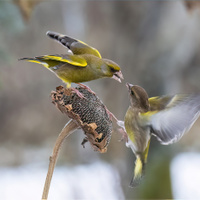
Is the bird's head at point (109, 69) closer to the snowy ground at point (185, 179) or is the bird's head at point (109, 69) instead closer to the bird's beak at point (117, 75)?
the bird's beak at point (117, 75)

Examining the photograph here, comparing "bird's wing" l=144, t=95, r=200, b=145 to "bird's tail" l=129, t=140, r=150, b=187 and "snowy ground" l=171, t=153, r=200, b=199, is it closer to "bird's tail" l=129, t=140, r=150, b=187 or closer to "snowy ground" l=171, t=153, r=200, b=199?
"bird's tail" l=129, t=140, r=150, b=187

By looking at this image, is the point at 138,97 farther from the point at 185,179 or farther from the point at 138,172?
the point at 185,179

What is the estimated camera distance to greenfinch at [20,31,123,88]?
0.48 m

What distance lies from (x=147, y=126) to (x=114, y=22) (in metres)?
1.46

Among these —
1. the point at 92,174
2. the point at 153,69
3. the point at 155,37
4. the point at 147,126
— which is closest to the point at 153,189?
the point at 92,174

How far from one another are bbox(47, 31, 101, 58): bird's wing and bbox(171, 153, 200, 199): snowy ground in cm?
86

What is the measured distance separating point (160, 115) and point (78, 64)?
133 mm

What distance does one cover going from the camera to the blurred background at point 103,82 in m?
1.53

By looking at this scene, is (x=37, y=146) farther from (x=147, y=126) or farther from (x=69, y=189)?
(x=147, y=126)

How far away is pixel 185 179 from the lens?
1470 mm

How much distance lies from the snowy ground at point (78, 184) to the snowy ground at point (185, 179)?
0.82 ft

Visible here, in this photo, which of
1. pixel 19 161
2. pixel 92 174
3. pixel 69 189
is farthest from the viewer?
pixel 19 161

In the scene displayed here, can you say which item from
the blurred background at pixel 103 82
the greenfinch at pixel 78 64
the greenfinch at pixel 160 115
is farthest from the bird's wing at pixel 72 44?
the blurred background at pixel 103 82

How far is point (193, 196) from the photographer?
4.04 feet
